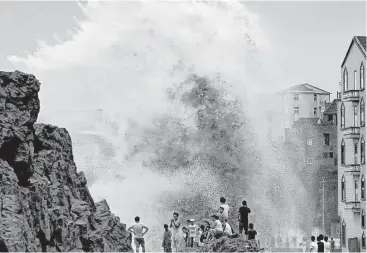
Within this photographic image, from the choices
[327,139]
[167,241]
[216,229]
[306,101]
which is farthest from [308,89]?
[216,229]

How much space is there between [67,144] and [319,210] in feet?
189

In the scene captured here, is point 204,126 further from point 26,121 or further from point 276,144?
point 26,121

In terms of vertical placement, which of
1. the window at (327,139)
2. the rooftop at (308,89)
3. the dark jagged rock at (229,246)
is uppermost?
the rooftop at (308,89)

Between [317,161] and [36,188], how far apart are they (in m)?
67.7

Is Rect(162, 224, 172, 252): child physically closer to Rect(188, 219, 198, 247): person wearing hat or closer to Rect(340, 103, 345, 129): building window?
Rect(188, 219, 198, 247): person wearing hat

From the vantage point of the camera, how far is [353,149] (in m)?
53.5

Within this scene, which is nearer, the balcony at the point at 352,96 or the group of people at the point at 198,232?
the group of people at the point at 198,232

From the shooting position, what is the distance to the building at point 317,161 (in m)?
74.4

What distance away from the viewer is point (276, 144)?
61562mm

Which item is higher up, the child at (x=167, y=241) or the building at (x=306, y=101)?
the building at (x=306, y=101)

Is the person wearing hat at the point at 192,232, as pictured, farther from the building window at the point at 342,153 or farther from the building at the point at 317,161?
the building at the point at 317,161

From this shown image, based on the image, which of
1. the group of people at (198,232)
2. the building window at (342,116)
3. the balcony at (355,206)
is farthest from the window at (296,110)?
the group of people at (198,232)

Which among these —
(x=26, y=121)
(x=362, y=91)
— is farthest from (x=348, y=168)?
(x=26, y=121)

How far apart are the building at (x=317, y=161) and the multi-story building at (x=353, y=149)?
16.8 metres
